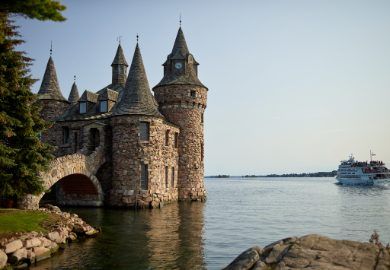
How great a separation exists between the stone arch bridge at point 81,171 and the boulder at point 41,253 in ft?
37.0

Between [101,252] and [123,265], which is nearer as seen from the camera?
[123,265]

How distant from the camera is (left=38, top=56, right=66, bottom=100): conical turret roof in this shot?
139ft

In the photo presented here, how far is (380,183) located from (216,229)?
81.2 m

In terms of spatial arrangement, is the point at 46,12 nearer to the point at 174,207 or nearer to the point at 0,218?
the point at 0,218

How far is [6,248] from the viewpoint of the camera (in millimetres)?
13969

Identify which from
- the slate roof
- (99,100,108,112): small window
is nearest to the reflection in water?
(99,100,108,112): small window

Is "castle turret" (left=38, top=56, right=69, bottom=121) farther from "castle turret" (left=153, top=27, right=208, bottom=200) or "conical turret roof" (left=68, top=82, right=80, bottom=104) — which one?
"castle turret" (left=153, top=27, right=208, bottom=200)

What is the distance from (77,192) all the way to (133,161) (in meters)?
6.35

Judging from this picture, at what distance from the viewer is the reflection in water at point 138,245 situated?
575 inches

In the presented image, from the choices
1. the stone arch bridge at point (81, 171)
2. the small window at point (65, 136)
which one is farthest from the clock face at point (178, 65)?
the small window at point (65, 136)

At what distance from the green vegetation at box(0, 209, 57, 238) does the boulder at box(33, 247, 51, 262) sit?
1.23 m

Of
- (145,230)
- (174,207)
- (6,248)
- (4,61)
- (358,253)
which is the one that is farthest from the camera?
(174,207)

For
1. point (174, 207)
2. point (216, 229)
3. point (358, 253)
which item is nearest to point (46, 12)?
point (358, 253)

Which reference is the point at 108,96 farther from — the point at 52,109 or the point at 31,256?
the point at 31,256
